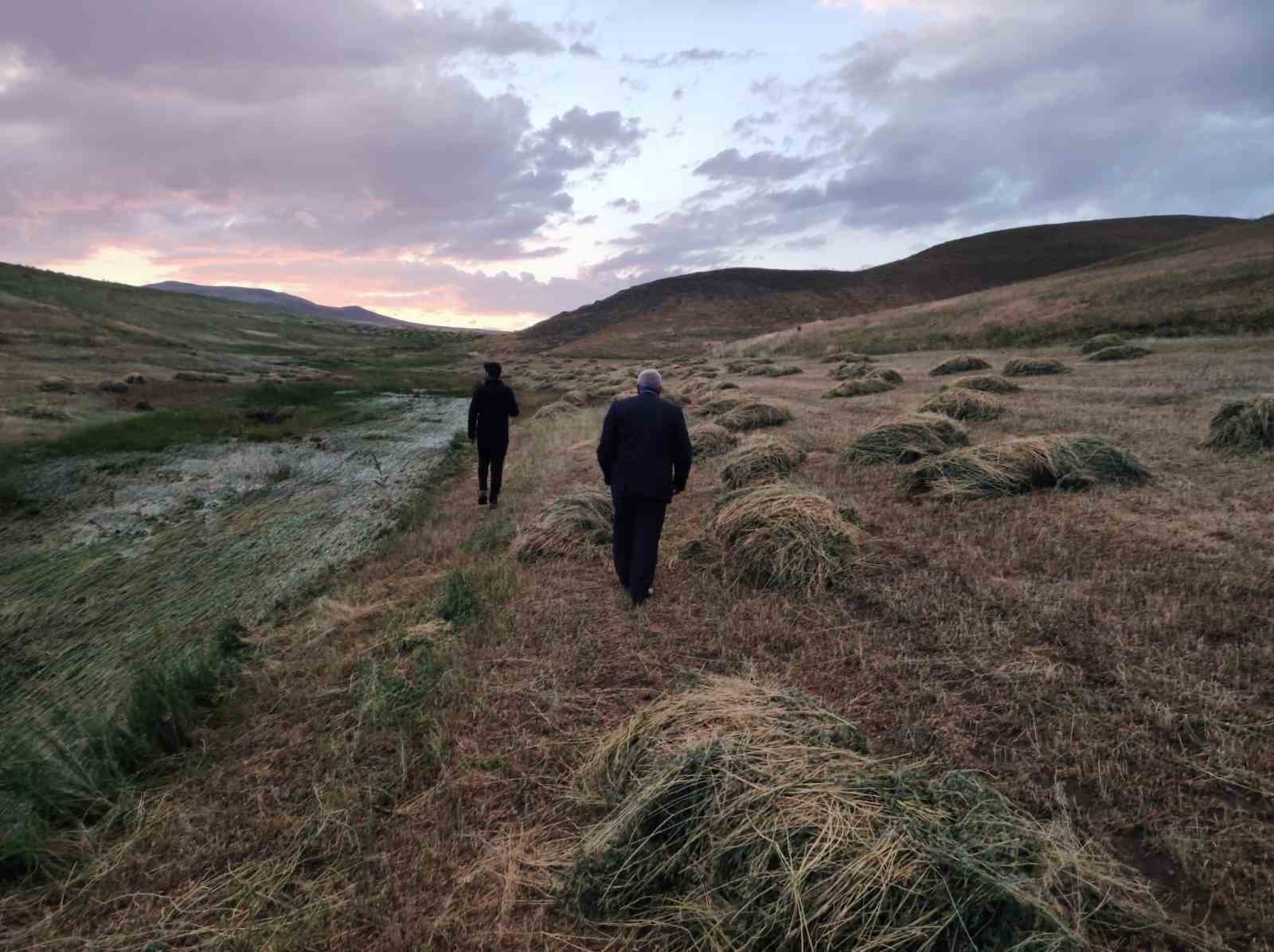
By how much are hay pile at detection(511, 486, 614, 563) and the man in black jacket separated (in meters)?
2.58

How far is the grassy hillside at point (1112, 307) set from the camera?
23844 millimetres

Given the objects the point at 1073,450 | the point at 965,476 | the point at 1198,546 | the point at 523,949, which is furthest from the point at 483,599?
the point at 1073,450

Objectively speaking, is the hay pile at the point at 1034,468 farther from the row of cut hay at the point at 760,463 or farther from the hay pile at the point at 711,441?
the hay pile at the point at 711,441

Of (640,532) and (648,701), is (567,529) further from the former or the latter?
(648,701)

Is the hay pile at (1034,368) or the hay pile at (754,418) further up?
the hay pile at (1034,368)

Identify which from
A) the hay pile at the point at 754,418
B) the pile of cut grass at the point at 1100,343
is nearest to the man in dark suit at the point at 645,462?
the hay pile at the point at 754,418

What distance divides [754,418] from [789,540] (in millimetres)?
8262

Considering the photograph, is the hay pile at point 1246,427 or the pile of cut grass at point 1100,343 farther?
the pile of cut grass at point 1100,343

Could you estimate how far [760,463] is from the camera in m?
9.40

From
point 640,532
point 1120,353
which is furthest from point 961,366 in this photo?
point 640,532

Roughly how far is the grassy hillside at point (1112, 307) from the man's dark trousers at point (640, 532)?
85.1 feet

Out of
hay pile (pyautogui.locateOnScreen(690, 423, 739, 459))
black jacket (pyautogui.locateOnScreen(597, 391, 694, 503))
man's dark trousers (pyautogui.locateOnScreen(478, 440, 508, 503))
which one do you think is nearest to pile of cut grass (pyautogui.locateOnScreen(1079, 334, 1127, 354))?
hay pile (pyautogui.locateOnScreen(690, 423, 739, 459))

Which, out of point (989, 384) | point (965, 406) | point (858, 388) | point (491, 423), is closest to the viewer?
point (491, 423)

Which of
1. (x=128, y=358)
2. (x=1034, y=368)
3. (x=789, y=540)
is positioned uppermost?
(x=128, y=358)
